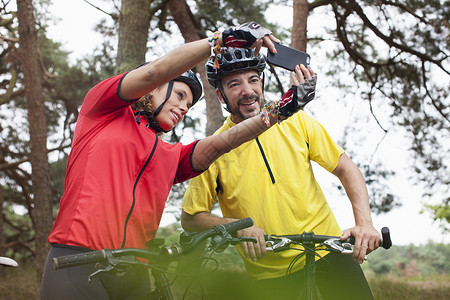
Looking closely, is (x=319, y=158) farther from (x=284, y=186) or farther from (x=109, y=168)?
(x=109, y=168)

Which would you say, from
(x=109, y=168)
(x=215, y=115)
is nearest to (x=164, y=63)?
(x=109, y=168)

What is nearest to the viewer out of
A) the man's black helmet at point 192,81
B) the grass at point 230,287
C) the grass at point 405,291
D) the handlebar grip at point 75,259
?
the handlebar grip at point 75,259

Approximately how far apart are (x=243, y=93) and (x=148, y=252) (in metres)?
1.68

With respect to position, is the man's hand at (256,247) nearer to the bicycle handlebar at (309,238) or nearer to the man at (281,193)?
the bicycle handlebar at (309,238)

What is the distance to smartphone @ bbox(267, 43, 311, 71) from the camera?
2402 mm

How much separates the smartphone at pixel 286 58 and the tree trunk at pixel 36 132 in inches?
360

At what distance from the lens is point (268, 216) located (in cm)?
291

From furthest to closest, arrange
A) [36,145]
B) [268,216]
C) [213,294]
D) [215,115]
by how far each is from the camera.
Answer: [36,145], [215,115], [268,216], [213,294]

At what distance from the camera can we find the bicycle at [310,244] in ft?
7.97

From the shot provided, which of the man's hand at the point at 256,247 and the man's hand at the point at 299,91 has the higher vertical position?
the man's hand at the point at 299,91

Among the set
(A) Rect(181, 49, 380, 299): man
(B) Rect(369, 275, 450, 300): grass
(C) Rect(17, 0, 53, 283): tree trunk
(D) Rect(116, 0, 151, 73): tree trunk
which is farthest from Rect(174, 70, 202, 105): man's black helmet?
(C) Rect(17, 0, 53, 283): tree trunk

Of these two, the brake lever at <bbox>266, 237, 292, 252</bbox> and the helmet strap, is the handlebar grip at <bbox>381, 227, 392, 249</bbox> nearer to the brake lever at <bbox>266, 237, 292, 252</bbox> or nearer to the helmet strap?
the brake lever at <bbox>266, 237, 292, 252</bbox>

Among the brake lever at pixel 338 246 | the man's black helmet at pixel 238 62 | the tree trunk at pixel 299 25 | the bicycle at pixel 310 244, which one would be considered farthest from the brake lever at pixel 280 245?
the tree trunk at pixel 299 25

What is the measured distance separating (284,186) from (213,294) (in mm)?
893
